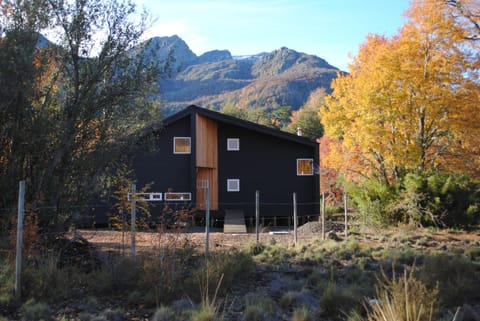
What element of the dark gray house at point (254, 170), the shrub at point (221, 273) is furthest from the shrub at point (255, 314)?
the dark gray house at point (254, 170)

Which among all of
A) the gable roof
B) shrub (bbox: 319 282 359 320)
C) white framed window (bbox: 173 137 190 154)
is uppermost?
the gable roof

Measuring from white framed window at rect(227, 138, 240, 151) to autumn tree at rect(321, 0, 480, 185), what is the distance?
6.64m

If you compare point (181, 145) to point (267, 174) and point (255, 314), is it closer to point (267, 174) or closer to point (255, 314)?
point (267, 174)

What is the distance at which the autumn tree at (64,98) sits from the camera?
26.6 feet

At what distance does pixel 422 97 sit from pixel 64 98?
41.6ft

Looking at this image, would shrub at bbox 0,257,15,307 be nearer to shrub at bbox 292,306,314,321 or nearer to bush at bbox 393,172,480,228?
shrub at bbox 292,306,314,321

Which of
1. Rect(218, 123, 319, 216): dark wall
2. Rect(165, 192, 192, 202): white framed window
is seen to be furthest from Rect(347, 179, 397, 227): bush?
Rect(165, 192, 192, 202): white framed window

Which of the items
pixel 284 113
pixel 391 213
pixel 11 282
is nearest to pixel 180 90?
pixel 284 113

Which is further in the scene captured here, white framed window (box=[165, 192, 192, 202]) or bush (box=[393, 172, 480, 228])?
white framed window (box=[165, 192, 192, 202])

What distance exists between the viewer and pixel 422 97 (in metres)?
16.5

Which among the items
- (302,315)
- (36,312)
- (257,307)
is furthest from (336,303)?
(36,312)

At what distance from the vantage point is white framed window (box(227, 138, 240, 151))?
75.4 ft

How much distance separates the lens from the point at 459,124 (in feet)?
52.9

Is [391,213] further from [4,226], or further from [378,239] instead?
[4,226]
